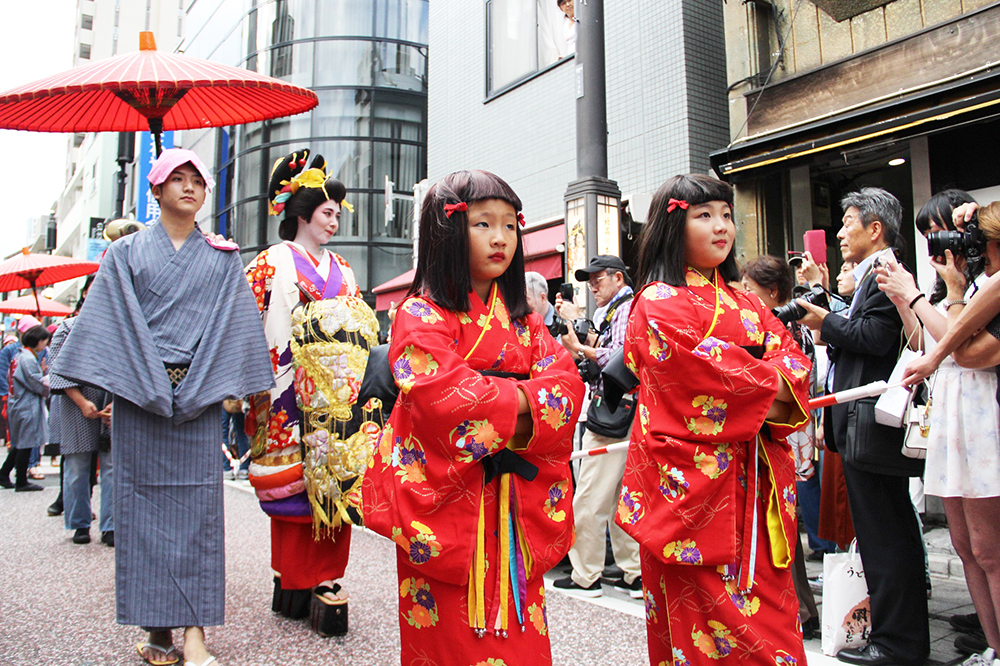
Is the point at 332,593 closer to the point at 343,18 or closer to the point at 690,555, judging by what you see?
the point at 690,555

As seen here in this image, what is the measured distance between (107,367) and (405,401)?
141 cm

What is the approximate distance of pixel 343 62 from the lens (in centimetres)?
2058

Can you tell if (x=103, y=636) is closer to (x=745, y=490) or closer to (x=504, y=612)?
(x=504, y=612)

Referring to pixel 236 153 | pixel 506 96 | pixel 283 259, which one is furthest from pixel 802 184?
pixel 236 153

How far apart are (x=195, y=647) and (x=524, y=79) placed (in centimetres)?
863

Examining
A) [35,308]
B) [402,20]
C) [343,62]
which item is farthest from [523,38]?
[402,20]

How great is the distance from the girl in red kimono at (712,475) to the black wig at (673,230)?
0.05 meters

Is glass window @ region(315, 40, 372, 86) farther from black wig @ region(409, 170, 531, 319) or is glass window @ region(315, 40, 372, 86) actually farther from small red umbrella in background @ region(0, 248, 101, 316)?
black wig @ region(409, 170, 531, 319)

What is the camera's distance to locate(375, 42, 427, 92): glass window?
20625 mm

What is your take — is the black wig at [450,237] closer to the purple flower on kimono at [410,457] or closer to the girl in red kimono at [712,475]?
the purple flower on kimono at [410,457]

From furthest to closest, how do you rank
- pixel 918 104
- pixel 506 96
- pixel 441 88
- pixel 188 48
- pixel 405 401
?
pixel 188 48 → pixel 441 88 → pixel 506 96 → pixel 918 104 → pixel 405 401

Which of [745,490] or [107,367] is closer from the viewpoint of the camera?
[745,490]

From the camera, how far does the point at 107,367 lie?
273cm

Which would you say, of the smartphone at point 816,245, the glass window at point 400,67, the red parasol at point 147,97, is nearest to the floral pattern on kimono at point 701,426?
the smartphone at point 816,245
